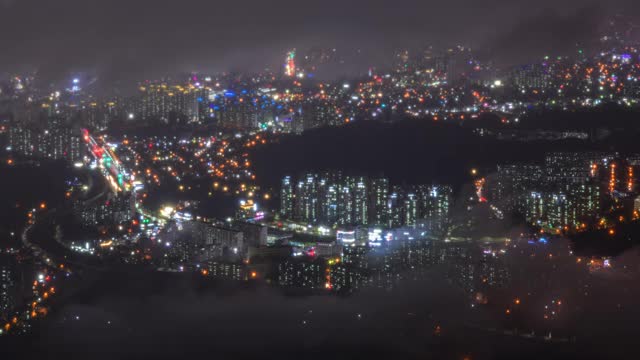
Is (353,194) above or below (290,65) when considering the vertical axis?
below

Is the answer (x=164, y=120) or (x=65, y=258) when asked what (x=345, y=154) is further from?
(x=164, y=120)

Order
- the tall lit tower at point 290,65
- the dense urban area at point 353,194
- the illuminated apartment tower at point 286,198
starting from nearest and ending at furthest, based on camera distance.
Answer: the dense urban area at point 353,194 < the illuminated apartment tower at point 286,198 < the tall lit tower at point 290,65

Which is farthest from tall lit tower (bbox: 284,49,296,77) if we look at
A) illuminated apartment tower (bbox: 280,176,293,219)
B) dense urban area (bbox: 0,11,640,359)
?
illuminated apartment tower (bbox: 280,176,293,219)

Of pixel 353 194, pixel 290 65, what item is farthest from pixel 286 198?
pixel 290 65

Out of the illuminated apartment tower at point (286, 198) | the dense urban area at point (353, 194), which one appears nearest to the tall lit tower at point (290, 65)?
the dense urban area at point (353, 194)

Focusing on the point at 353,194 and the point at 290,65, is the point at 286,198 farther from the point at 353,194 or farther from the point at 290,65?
the point at 290,65

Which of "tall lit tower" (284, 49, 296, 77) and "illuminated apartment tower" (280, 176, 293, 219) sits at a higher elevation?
"tall lit tower" (284, 49, 296, 77)

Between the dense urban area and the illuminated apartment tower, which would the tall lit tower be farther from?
the illuminated apartment tower

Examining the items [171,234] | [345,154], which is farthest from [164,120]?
[171,234]

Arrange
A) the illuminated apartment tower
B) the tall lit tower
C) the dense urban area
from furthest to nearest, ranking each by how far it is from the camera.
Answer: the tall lit tower
the illuminated apartment tower
the dense urban area

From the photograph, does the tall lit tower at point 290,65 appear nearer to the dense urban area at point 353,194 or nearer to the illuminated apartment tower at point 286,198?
the dense urban area at point 353,194
